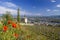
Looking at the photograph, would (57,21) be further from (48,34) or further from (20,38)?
(20,38)

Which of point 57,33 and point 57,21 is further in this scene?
point 57,21

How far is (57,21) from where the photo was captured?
6.72 metres

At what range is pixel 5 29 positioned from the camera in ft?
12.8

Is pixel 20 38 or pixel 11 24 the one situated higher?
pixel 11 24

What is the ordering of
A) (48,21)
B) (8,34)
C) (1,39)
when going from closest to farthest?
(1,39), (8,34), (48,21)

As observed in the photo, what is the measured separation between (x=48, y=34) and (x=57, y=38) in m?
0.44

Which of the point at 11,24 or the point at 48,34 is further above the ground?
the point at 11,24

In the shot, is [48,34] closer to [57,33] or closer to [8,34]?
[57,33]

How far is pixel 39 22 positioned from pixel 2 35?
14.2ft

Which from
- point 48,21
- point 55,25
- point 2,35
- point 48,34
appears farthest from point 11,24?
point 48,21

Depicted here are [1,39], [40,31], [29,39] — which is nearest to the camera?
[1,39]

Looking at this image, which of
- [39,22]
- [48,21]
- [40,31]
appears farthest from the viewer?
[39,22]

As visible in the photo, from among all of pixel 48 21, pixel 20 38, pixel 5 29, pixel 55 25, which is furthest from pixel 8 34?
pixel 48 21

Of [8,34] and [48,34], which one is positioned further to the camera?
[48,34]
